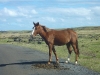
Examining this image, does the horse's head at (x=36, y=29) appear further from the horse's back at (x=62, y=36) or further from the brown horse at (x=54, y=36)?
the horse's back at (x=62, y=36)

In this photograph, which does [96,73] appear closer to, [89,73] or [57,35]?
[89,73]

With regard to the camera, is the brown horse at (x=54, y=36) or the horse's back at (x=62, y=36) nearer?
the brown horse at (x=54, y=36)

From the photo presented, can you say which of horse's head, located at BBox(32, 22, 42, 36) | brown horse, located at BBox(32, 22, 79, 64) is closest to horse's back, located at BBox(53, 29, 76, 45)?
brown horse, located at BBox(32, 22, 79, 64)

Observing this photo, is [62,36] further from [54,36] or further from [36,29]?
[36,29]

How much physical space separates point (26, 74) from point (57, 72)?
1663mm

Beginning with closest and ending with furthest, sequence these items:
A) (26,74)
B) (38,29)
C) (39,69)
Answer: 1. (26,74)
2. (39,69)
3. (38,29)

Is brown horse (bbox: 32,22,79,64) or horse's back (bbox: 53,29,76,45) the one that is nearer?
brown horse (bbox: 32,22,79,64)

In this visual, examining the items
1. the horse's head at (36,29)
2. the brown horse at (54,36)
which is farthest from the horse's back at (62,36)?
the horse's head at (36,29)

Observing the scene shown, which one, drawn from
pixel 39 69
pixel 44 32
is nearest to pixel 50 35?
pixel 44 32

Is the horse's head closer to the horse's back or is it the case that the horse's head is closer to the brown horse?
the brown horse

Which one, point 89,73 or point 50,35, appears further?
point 50,35

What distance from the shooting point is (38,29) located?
1636 centimetres

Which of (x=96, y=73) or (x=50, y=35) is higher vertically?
(x=50, y=35)

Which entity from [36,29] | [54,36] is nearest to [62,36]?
[54,36]
